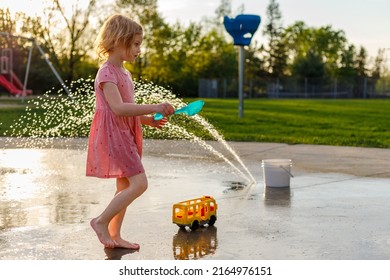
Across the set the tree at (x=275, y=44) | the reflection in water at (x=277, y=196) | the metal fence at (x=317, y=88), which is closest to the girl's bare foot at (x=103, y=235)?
the reflection in water at (x=277, y=196)

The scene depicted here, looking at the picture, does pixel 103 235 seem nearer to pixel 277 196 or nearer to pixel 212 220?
pixel 212 220

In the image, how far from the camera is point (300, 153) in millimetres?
11195

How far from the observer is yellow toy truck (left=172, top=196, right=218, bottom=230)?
5.69m

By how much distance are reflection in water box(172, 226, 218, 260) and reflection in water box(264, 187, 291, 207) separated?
1.18 m

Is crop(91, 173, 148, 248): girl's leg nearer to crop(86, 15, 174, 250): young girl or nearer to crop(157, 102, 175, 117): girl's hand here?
crop(86, 15, 174, 250): young girl

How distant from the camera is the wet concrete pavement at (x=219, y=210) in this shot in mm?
5090

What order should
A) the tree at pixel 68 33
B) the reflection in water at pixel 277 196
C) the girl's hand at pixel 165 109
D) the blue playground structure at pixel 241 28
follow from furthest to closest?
the tree at pixel 68 33, the blue playground structure at pixel 241 28, the reflection in water at pixel 277 196, the girl's hand at pixel 165 109

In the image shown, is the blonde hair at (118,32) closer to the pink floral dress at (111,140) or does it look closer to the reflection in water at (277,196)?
the pink floral dress at (111,140)

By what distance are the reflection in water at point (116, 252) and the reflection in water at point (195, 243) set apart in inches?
12.3

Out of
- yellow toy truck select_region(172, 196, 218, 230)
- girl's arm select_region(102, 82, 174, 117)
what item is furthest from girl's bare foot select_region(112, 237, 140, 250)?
girl's arm select_region(102, 82, 174, 117)

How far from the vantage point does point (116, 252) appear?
198 inches

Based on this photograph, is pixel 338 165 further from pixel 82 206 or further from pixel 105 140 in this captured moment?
pixel 105 140

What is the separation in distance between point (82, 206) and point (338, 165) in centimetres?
410

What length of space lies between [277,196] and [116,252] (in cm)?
257
